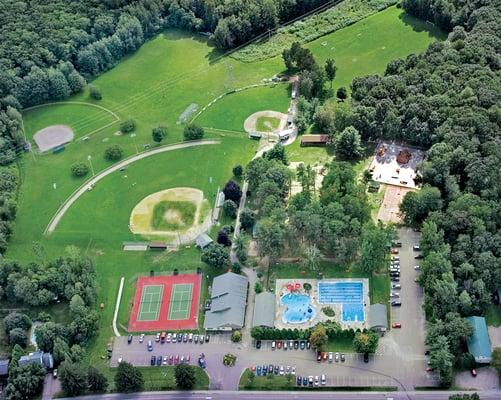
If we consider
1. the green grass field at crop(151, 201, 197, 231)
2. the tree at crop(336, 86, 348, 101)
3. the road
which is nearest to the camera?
the road

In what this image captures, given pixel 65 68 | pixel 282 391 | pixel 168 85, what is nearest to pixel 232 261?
pixel 282 391

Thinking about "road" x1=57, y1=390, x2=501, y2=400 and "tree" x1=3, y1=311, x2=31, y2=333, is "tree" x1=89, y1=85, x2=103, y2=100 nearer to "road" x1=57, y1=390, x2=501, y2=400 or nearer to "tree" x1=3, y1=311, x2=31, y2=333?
"tree" x1=3, y1=311, x2=31, y2=333

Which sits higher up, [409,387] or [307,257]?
[307,257]

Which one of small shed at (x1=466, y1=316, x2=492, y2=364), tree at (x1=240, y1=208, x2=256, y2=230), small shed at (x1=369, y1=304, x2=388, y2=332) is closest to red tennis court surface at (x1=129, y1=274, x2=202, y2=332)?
tree at (x1=240, y1=208, x2=256, y2=230)

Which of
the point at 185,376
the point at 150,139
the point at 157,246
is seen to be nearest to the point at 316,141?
the point at 150,139

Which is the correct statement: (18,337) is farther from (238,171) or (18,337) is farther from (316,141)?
(316,141)

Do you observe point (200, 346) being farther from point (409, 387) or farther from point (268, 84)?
point (268, 84)
